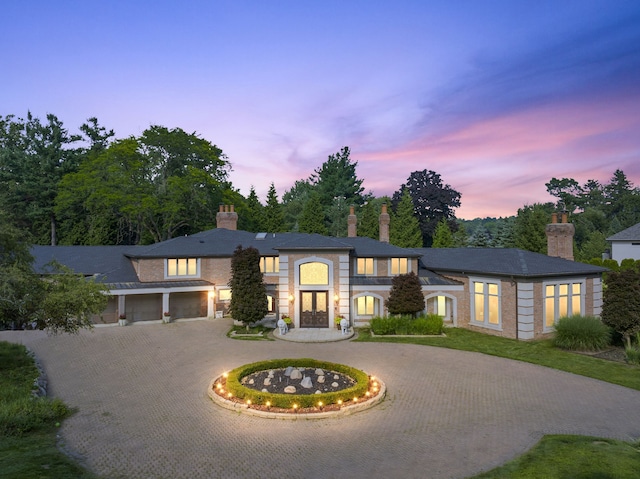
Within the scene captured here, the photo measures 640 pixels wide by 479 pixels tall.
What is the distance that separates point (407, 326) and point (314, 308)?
6492 mm

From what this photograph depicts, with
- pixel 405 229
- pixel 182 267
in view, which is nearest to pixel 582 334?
pixel 182 267

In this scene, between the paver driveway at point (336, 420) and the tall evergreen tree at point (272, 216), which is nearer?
the paver driveway at point (336, 420)

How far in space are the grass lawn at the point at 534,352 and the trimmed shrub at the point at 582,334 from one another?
0.71m

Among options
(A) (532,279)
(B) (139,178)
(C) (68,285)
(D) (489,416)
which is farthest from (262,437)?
(B) (139,178)

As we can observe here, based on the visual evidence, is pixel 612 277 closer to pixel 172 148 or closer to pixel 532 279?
pixel 532 279

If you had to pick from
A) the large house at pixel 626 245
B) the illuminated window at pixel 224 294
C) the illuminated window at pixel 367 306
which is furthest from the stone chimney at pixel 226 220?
the large house at pixel 626 245

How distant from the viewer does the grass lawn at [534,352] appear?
17.6 metres

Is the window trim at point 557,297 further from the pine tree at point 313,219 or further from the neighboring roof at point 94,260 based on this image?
the pine tree at point 313,219

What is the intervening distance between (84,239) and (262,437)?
155 feet

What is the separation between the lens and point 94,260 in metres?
33.8

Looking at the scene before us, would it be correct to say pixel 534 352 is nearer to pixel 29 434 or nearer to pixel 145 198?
pixel 29 434

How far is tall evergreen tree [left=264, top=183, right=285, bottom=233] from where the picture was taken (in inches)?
2399

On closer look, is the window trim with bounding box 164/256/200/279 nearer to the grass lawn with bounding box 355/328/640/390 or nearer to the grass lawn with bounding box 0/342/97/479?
the grass lawn with bounding box 355/328/640/390

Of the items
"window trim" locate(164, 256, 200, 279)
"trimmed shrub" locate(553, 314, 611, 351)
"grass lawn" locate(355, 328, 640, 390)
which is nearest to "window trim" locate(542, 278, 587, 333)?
"grass lawn" locate(355, 328, 640, 390)
